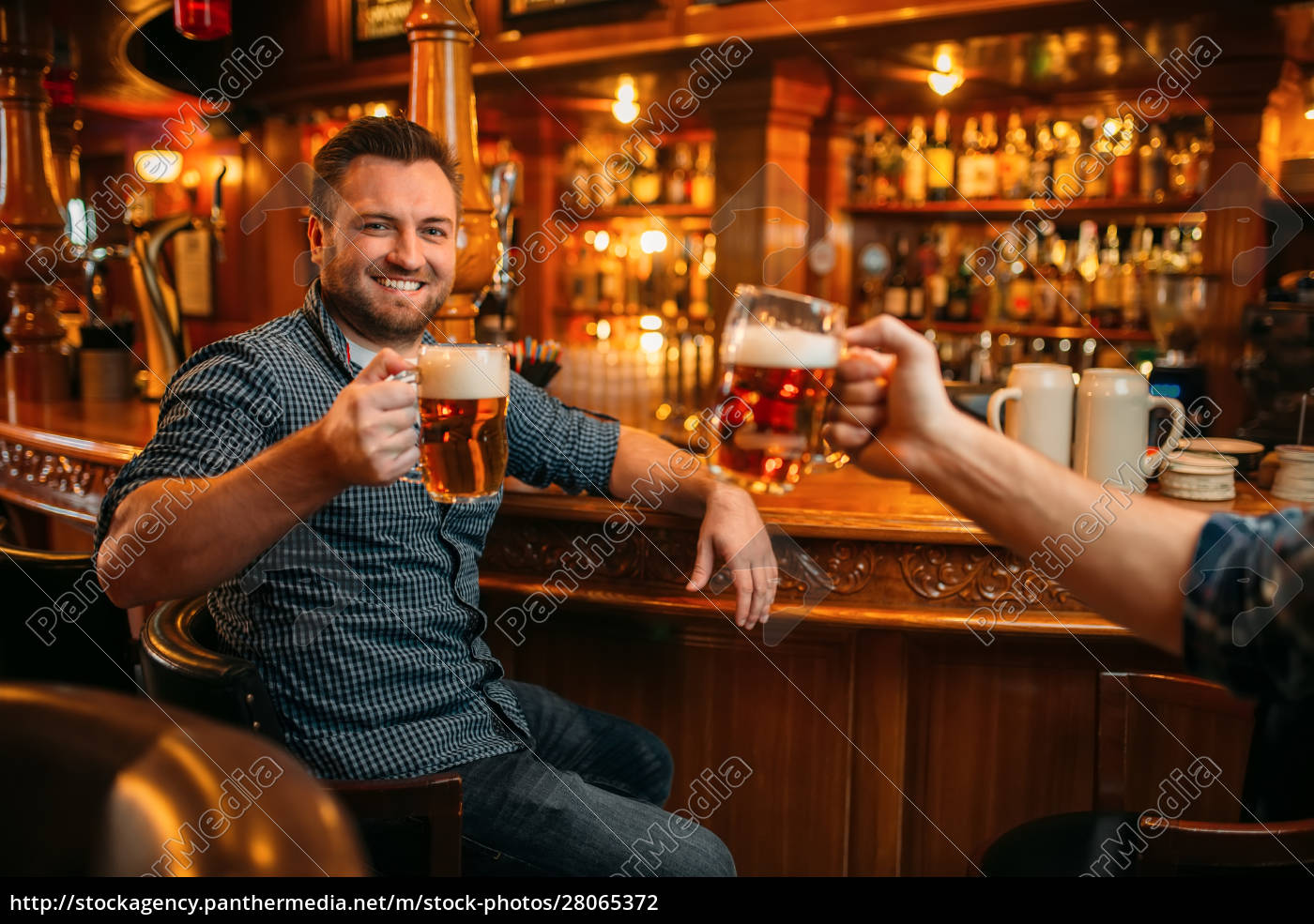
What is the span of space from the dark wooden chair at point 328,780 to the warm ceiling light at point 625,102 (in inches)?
142

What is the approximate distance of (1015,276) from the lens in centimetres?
488

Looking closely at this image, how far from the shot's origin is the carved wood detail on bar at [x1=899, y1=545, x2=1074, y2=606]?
177cm

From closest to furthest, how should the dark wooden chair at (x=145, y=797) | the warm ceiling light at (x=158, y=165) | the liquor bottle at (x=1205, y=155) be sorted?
the dark wooden chair at (x=145, y=797)
the liquor bottle at (x=1205, y=155)
the warm ceiling light at (x=158, y=165)

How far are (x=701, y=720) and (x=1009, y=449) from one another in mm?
1158

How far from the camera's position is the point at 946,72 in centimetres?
410

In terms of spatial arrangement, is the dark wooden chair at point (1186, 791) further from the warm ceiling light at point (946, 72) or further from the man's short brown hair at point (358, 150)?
the warm ceiling light at point (946, 72)

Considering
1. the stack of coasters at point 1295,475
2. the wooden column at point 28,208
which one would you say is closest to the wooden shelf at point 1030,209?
the stack of coasters at point 1295,475

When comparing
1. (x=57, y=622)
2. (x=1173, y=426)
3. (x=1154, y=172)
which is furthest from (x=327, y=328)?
(x=1154, y=172)

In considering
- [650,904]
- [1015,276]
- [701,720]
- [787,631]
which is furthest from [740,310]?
[1015,276]

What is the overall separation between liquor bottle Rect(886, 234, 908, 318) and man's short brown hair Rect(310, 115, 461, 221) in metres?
3.59

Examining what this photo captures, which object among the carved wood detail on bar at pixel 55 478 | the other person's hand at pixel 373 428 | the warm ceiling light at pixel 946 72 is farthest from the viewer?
the warm ceiling light at pixel 946 72

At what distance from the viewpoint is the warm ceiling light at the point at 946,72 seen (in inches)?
154

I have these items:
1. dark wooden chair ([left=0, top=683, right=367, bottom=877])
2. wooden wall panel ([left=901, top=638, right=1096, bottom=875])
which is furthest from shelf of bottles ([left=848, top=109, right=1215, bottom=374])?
dark wooden chair ([left=0, top=683, right=367, bottom=877])

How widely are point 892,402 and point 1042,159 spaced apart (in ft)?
13.6
